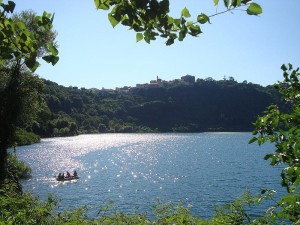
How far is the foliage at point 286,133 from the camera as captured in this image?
125 inches

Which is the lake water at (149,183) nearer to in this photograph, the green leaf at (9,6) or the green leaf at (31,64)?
the green leaf at (31,64)

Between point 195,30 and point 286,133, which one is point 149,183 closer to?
point 286,133

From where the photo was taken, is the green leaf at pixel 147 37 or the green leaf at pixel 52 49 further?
the green leaf at pixel 147 37

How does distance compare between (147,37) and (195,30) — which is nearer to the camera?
(195,30)

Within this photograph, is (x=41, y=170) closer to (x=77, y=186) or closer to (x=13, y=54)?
(x=77, y=186)

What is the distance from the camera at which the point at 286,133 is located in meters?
3.51

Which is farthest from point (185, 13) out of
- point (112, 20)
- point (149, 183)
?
point (149, 183)

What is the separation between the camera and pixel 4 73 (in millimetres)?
29438

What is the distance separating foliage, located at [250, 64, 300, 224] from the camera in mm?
3172

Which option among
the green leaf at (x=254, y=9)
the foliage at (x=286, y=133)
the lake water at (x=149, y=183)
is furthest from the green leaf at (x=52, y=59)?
the lake water at (x=149, y=183)

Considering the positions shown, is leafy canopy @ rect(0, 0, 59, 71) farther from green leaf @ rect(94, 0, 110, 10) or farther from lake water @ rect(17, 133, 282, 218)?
lake water @ rect(17, 133, 282, 218)

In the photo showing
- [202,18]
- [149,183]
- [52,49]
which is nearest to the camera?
[202,18]

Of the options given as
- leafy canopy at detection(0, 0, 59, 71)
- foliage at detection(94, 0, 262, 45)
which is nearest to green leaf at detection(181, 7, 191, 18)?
foliage at detection(94, 0, 262, 45)

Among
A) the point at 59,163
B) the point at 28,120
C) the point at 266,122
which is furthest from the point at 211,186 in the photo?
the point at 266,122
